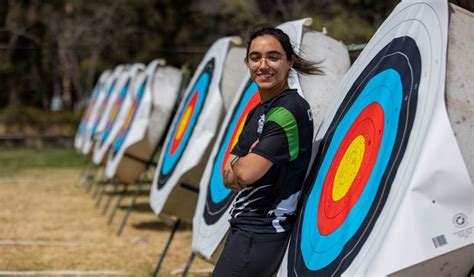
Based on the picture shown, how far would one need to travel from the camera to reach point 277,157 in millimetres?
2521

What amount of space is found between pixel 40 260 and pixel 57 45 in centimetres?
2430

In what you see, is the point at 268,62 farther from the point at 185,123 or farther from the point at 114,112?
the point at 114,112

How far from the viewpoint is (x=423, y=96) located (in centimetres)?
221

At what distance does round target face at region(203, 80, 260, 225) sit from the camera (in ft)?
12.9

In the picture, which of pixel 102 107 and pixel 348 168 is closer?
pixel 348 168

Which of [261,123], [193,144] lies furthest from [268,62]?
[193,144]

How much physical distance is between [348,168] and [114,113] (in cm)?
909

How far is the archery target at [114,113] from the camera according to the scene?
32.8 feet

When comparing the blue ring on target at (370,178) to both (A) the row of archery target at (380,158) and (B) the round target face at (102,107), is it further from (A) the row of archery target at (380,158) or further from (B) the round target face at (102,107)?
(B) the round target face at (102,107)

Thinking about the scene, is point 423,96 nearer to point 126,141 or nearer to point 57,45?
point 126,141

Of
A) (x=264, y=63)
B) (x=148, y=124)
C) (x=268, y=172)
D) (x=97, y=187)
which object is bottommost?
(x=97, y=187)

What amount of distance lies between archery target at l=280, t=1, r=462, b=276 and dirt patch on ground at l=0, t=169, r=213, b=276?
3261 millimetres

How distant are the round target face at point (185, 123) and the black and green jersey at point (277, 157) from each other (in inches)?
107

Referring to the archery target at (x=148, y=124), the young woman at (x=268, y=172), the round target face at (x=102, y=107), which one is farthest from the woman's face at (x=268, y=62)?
the round target face at (x=102, y=107)
